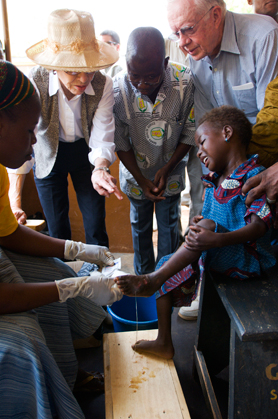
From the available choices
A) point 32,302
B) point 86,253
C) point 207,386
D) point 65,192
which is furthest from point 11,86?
point 207,386

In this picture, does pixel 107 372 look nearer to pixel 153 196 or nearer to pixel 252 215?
pixel 252 215

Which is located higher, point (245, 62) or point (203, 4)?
point (203, 4)

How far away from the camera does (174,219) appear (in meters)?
2.43

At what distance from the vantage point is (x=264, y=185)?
1.36 metres

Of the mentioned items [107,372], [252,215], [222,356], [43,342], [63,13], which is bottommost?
[222,356]

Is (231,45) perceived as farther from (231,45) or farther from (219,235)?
(219,235)

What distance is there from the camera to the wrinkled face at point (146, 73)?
1761 millimetres

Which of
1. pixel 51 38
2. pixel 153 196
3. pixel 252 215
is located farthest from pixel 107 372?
pixel 51 38

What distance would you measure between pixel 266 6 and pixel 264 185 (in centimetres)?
151

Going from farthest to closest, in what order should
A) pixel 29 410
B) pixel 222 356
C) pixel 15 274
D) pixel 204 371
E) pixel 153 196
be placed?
pixel 153 196, pixel 222 356, pixel 204 371, pixel 15 274, pixel 29 410

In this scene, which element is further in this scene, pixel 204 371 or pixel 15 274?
pixel 204 371

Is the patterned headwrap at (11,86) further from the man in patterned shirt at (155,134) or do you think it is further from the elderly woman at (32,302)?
the man in patterned shirt at (155,134)

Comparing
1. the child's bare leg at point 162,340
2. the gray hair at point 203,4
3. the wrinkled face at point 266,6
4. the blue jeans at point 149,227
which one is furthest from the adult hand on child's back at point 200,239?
the wrinkled face at point 266,6

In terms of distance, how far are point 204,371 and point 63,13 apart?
2022 mm
